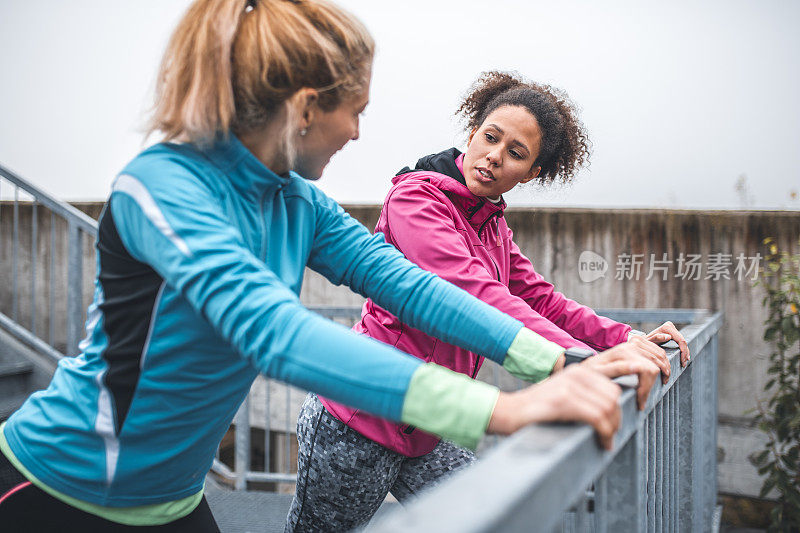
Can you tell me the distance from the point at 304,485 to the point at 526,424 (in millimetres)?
1082

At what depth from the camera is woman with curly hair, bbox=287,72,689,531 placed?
1.58 m

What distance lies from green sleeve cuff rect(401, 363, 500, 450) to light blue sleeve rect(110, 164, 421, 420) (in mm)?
16

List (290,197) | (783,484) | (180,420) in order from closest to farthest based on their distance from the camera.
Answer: (180,420) < (290,197) < (783,484)

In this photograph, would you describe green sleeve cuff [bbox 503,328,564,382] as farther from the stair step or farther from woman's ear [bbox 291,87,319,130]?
the stair step

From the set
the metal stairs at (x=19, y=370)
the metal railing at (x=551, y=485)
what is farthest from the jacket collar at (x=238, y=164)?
the metal stairs at (x=19, y=370)

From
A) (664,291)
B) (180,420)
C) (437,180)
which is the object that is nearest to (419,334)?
(437,180)

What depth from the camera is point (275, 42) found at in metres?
1.02

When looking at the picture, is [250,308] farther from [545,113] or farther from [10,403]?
[10,403]

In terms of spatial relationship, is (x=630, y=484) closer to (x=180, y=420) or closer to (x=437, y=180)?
(x=180, y=420)

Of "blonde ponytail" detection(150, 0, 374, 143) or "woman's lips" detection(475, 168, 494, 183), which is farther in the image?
"woman's lips" detection(475, 168, 494, 183)

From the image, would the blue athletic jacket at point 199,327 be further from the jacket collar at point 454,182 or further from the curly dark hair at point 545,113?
the curly dark hair at point 545,113

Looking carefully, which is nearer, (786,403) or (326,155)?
(326,155)

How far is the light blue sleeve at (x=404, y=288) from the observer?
4.14ft

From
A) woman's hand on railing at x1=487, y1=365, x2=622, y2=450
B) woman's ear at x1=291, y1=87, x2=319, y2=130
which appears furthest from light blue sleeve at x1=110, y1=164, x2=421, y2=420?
woman's ear at x1=291, y1=87, x2=319, y2=130
